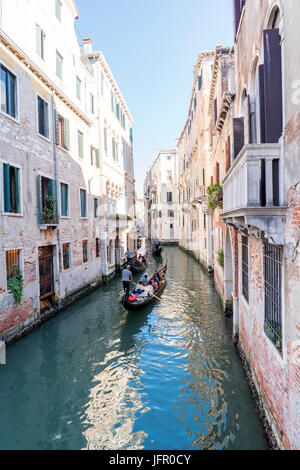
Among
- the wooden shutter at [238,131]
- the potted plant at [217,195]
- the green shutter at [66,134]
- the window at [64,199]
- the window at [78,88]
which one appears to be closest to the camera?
the wooden shutter at [238,131]

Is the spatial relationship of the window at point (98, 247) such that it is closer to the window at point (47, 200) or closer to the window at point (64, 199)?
the window at point (64, 199)

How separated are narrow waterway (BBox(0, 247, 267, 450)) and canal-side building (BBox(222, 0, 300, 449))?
911mm

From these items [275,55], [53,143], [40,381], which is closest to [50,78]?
[53,143]

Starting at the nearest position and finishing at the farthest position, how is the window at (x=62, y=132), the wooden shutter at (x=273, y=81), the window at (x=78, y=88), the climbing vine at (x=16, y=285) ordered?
1. the wooden shutter at (x=273, y=81)
2. the climbing vine at (x=16, y=285)
3. the window at (x=62, y=132)
4. the window at (x=78, y=88)

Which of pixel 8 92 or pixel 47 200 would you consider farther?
pixel 47 200

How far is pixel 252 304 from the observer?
17.4 feet

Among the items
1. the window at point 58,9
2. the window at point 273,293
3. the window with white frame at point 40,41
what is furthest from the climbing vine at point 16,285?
the window at point 58,9

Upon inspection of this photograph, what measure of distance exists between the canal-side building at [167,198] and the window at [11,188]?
3083 cm

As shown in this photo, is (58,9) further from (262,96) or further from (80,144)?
(262,96)

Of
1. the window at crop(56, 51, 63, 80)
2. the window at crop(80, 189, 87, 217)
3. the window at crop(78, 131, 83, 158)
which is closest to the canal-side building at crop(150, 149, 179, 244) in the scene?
the window at crop(80, 189, 87, 217)

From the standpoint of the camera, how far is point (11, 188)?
26.0 ft

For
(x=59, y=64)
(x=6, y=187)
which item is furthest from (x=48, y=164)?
(x=59, y=64)

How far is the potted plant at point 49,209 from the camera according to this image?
9492 millimetres

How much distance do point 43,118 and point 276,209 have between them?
915 cm
